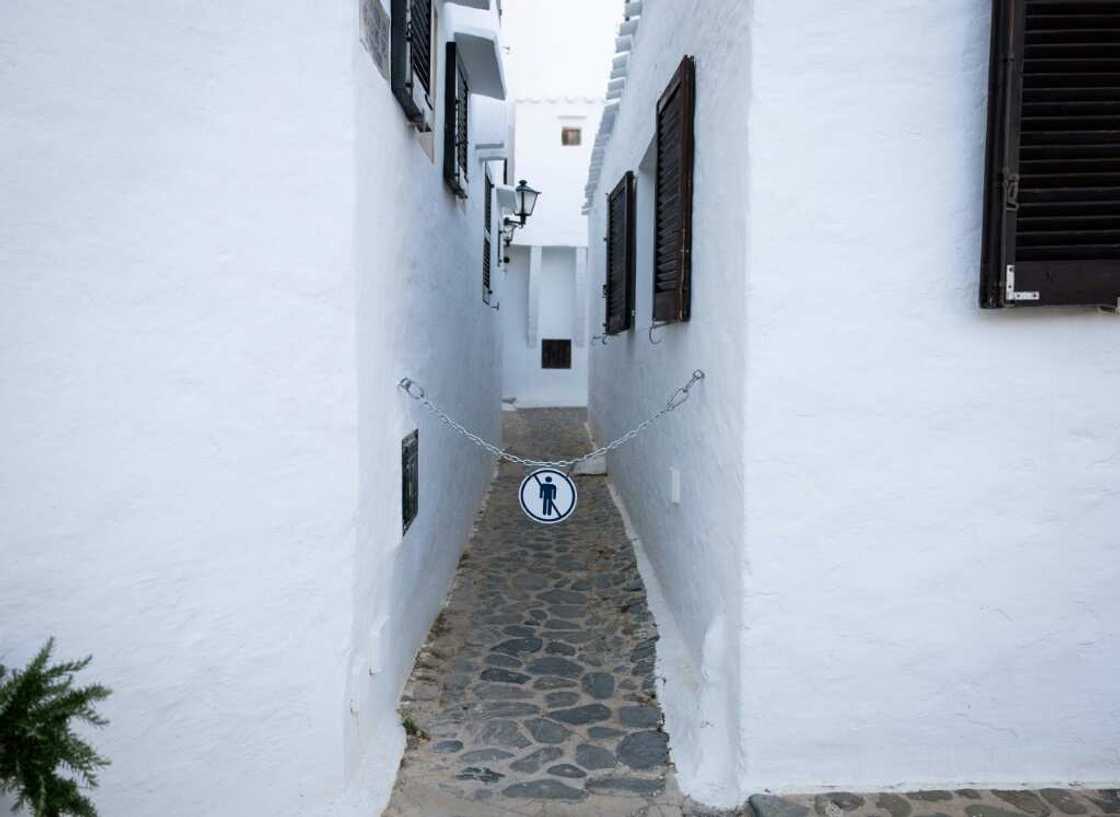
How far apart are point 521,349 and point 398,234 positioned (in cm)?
1645

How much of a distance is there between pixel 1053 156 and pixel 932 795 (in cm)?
255

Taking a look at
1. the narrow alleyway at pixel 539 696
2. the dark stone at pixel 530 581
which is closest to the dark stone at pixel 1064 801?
the narrow alleyway at pixel 539 696

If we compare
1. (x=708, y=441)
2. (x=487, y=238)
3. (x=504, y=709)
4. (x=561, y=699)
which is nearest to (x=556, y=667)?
(x=561, y=699)

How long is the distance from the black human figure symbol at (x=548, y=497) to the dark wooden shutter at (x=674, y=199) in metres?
1.11

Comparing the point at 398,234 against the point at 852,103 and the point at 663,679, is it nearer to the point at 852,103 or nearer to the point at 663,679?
the point at 852,103

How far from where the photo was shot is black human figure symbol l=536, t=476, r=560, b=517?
439cm

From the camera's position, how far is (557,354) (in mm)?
21047

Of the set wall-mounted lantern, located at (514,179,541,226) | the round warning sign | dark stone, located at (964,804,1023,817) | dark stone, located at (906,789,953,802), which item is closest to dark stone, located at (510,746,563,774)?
the round warning sign

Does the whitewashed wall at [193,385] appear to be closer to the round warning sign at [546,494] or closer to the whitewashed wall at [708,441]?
the round warning sign at [546,494]

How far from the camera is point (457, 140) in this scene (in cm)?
643

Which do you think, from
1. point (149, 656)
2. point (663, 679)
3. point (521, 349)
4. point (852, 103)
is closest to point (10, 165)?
point (149, 656)

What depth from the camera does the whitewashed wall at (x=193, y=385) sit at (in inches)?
117

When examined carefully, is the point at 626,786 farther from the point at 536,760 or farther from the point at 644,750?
the point at 536,760

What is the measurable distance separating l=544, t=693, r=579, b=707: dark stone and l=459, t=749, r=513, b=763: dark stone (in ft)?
1.77
